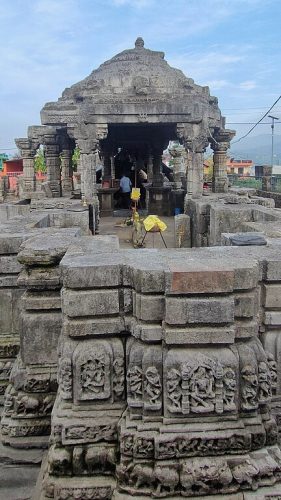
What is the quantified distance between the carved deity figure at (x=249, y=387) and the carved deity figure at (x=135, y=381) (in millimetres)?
634

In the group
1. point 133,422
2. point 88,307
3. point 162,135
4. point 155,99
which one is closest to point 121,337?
point 88,307

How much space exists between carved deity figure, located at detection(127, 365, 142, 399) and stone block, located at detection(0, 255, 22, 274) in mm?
1908

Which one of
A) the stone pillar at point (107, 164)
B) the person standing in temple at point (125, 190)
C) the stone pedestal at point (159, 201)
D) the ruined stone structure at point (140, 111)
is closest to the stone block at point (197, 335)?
the ruined stone structure at point (140, 111)

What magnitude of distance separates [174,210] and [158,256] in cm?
1052

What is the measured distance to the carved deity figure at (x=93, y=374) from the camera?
2.96 m

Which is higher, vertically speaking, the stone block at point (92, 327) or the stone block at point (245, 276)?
the stone block at point (245, 276)

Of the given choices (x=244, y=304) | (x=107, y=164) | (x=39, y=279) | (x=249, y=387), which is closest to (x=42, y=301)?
(x=39, y=279)

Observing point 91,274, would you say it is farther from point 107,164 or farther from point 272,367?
point 107,164

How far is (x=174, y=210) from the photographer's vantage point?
13.8 m

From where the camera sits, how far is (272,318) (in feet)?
10.8

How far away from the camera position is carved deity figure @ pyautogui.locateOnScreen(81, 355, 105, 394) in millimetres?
2959

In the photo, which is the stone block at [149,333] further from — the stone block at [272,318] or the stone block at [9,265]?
the stone block at [9,265]

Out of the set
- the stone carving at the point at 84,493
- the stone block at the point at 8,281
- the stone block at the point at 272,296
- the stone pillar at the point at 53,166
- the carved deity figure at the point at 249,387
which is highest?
the stone pillar at the point at 53,166

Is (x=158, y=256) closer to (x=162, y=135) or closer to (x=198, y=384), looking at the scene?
(x=198, y=384)
